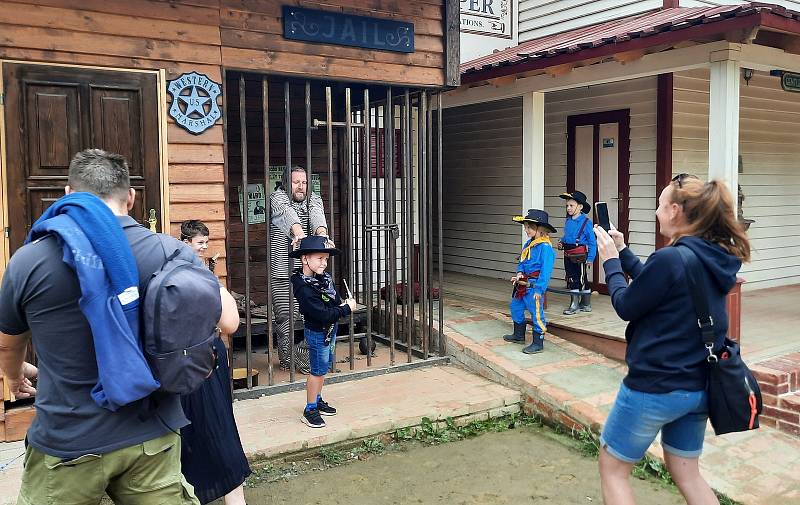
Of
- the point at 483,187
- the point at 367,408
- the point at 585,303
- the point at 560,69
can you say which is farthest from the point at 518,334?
the point at 483,187

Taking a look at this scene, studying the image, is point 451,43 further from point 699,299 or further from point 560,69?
point 699,299

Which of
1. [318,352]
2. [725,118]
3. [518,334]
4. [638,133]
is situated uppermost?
[638,133]

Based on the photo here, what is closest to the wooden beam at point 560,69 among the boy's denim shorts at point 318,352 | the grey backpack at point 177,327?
the boy's denim shorts at point 318,352

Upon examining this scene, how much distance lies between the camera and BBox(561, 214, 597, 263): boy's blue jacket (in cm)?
757

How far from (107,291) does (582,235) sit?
6131mm

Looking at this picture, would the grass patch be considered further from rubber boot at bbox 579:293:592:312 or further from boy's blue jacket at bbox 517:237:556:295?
rubber boot at bbox 579:293:592:312

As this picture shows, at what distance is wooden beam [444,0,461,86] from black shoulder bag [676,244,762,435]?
393 cm

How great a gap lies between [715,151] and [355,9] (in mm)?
3226

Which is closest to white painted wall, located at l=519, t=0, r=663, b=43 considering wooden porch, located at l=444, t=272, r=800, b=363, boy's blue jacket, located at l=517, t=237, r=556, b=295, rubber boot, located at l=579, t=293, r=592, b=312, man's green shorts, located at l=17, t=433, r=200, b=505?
wooden porch, located at l=444, t=272, r=800, b=363

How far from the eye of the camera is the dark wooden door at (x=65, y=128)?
4.53m

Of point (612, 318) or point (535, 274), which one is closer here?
point (535, 274)

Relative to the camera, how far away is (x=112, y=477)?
2268 millimetres

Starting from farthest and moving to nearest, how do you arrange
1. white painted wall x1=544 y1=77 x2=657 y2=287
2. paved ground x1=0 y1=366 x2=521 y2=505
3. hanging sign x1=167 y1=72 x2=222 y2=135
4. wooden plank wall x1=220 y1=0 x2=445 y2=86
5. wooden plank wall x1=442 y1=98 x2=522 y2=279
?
wooden plank wall x1=442 y1=98 x2=522 y2=279, white painted wall x1=544 y1=77 x2=657 y2=287, wooden plank wall x1=220 y1=0 x2=445 y2=86, hanging sign x1=167 y1=72 x2=222 y2=135, paved ground x1=0 y1=366 x2=521 y2=505

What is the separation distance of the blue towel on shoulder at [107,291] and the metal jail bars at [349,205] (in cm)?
322
